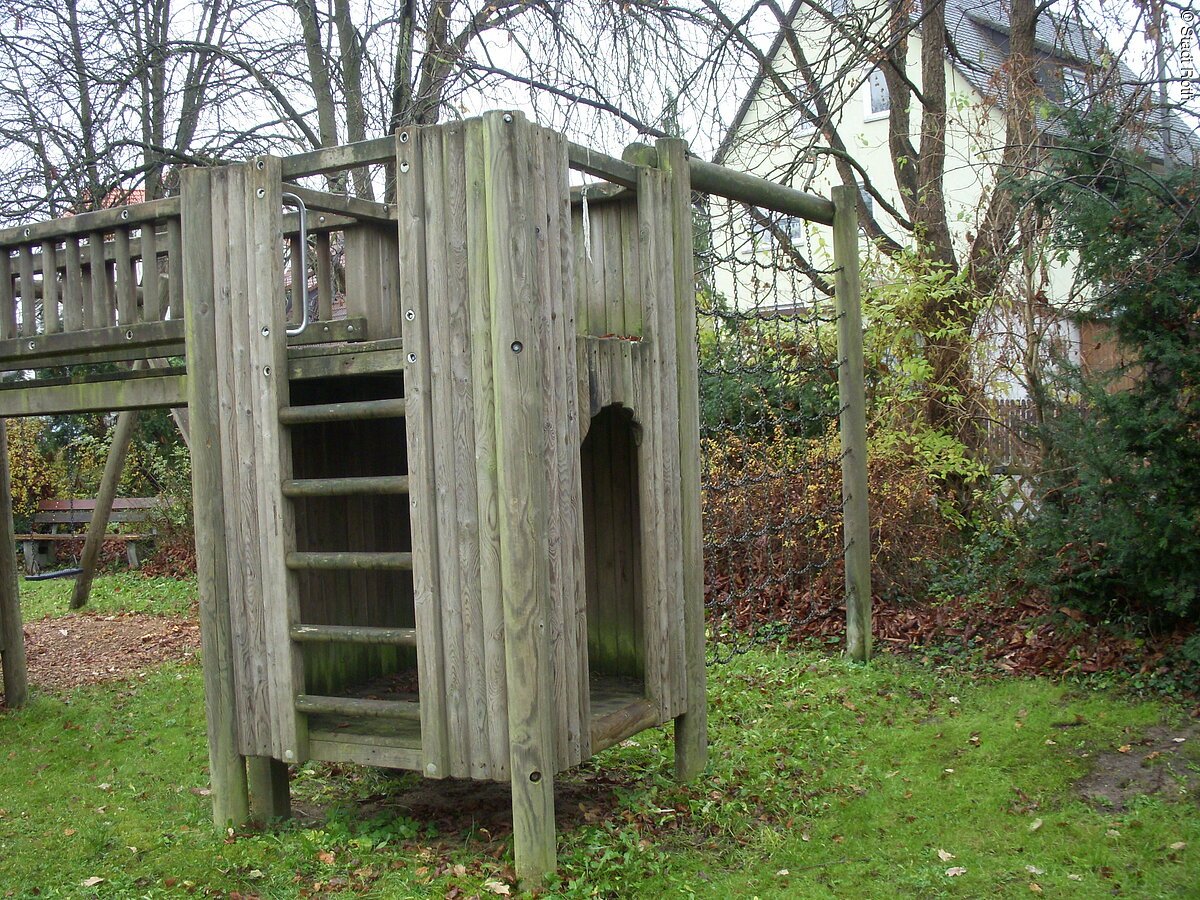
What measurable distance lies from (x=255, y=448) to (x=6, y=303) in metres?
2.50

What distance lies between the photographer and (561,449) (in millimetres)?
4320

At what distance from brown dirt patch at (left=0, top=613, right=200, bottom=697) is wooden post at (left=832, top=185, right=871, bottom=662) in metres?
5.23

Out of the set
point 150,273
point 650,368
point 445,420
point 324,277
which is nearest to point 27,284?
point 150,273

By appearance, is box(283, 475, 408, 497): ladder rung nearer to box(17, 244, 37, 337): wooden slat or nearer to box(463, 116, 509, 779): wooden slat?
box(463, 116, 509, 779): wooden slat

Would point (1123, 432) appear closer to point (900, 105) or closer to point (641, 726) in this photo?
point (641, 726)

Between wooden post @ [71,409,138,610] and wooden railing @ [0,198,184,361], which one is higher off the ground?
wooden railing @ [0,198,184,361]

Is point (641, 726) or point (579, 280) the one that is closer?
point (641, 726)

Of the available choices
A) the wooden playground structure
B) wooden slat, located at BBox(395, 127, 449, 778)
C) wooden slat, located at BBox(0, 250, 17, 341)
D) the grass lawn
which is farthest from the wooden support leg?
wooden slat, located at BBox(0, 250, 17, 341)

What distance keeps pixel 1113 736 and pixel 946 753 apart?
828mm

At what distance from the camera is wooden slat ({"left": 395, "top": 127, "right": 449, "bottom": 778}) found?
Answer: 426cm

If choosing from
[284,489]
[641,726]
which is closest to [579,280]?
[284,489]

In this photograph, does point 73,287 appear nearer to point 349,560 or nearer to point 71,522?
point 349,560

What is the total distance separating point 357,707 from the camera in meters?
4.51

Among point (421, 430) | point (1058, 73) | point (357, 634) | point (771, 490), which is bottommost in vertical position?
point (357, 634)
